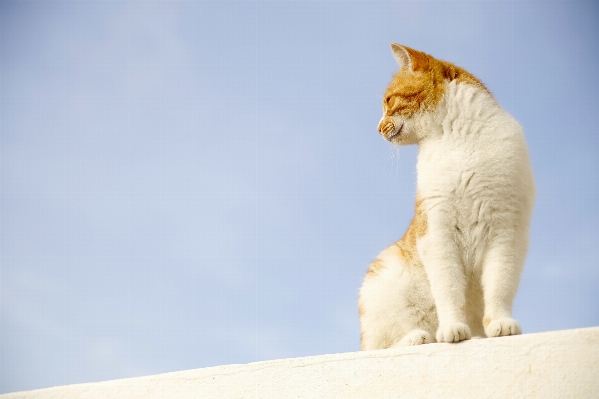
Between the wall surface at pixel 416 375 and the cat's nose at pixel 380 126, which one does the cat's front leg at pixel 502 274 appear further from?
the cat's nose at pixel 380 126

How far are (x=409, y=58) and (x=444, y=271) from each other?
137 centimetres

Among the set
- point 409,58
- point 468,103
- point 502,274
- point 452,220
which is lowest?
point 502,274

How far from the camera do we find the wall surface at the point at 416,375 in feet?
7.53

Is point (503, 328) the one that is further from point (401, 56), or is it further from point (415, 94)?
point (401, 56)

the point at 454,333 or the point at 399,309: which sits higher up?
the point at 399,309

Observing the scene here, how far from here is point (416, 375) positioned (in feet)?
8.38

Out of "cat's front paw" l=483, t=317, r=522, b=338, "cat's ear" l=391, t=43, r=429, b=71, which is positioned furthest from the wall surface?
"cat's ear" l=391, t=43, r=429, b=71

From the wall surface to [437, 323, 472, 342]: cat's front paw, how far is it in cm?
8

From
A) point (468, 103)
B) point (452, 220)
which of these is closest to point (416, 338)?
point (452, 220)

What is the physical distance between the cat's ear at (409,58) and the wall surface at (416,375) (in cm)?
171

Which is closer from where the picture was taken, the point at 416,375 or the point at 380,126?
the point at 416,375

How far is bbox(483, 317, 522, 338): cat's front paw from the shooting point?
2.72 metres

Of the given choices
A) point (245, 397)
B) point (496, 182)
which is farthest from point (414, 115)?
point (245, 397)

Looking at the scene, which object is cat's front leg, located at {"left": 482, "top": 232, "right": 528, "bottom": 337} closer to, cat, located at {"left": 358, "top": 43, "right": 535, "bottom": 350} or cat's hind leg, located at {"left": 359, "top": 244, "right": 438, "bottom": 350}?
cat, located at {"left": 358, "top": 43, "right": 535, "bottom": 350}
